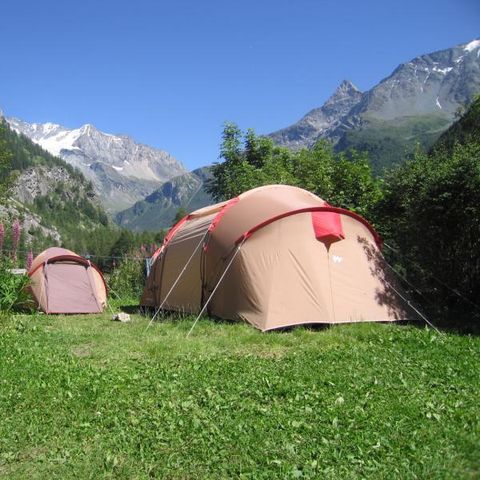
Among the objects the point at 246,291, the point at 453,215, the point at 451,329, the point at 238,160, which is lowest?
the point at 451,329

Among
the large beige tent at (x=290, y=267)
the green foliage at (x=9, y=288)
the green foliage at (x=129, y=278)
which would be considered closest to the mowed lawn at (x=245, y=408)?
the large beige tent at (x=290, y=267)

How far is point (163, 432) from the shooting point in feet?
16.5

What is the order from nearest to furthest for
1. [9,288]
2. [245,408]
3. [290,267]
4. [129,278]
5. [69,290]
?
[245,408], [290,267], [9,288], [69,290], [129,278]

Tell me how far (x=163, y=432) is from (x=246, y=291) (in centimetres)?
532

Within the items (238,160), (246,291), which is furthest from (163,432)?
(238,160)

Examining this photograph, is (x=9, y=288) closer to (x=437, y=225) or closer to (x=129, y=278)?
(x=129, y=278)

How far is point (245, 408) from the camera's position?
5.54m

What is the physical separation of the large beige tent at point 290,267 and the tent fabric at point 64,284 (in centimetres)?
443

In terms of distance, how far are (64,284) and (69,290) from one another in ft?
0.78

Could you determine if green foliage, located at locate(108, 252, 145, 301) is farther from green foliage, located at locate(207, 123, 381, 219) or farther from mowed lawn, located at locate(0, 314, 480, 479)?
mowed lawn, located at locate(0, 314, 480, 479)

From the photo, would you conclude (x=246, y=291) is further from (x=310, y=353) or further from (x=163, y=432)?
(x=163, y=432)

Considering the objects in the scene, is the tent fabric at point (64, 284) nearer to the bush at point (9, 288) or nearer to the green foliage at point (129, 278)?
the bush at point (9, 288)

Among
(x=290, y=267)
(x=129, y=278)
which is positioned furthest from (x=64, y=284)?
(x=290, y=267)

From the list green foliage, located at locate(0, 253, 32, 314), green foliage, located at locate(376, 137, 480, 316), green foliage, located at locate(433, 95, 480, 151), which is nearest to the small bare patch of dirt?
green foliage, located at locate(0, 253, 32, 314)
